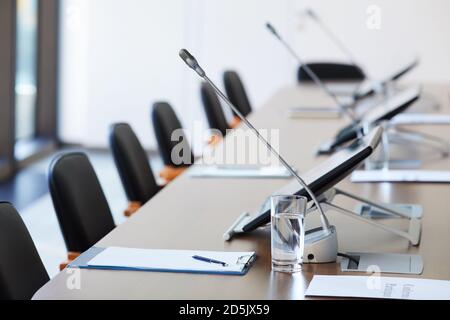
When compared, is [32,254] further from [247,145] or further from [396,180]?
[247,145]

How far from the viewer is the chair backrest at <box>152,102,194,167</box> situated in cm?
407

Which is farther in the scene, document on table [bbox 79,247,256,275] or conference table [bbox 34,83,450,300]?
document on table [bbox 79,247,256,275]

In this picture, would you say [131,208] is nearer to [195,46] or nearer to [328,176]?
[328,176]

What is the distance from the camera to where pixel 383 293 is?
5.78 feet

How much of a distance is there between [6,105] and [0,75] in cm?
21

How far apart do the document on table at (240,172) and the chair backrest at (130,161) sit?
0.26 m

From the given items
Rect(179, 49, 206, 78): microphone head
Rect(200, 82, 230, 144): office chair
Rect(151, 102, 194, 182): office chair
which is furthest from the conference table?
Rect(200, 82, 230, 144): office chair

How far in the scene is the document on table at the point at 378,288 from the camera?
175cm

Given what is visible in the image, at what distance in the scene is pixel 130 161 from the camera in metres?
3.34

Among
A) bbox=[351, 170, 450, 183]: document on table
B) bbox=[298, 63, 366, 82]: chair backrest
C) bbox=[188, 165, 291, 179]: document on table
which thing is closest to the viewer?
bbox=[351, 170, 450, 183]: document on table

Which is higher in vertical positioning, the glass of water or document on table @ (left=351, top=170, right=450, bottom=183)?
the glass of water

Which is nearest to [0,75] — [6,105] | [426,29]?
[6,105]

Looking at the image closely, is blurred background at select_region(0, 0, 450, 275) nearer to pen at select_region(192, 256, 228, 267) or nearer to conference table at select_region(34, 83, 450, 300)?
conference table at select_region(34, 83, 450, 300)

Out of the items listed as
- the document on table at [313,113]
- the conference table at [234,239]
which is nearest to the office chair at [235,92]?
the document on table at [313,113]
